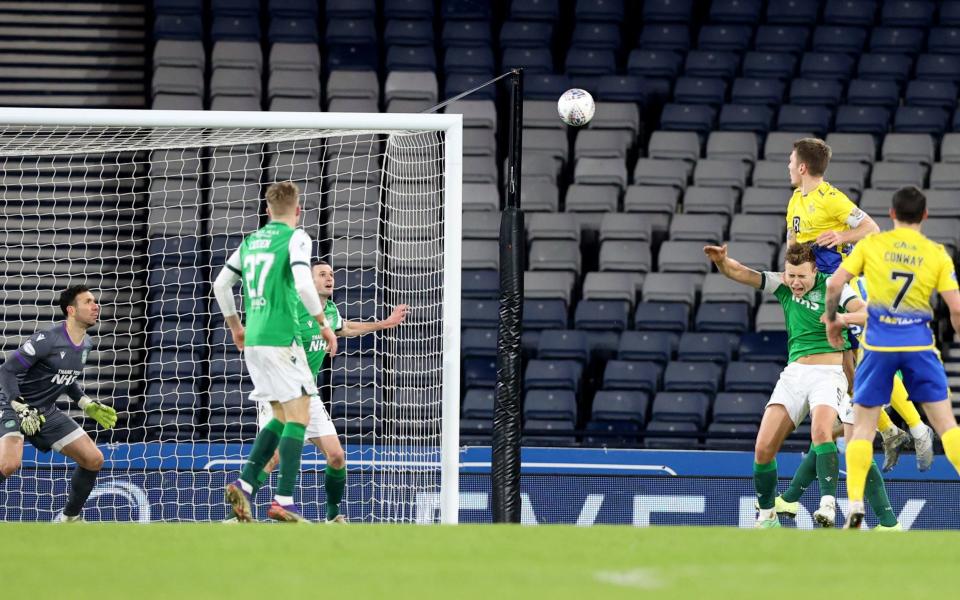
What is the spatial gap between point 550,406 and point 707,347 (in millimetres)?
1857

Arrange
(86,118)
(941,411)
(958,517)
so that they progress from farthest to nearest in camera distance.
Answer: (958,517), (86,118), (941,411)

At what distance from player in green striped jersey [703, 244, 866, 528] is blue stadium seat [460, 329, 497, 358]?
548 centimetres

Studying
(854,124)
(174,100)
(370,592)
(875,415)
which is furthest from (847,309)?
(174,100)

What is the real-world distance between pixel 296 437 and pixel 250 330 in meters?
0.68

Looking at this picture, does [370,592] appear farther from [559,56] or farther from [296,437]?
[559,56]

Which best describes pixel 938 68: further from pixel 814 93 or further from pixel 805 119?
pixel 805 119

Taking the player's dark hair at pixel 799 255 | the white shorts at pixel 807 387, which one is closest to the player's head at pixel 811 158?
the player's dark hair at pixel 799 255

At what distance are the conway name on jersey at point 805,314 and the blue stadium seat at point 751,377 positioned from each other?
4.93m

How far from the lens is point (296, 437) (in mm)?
7941

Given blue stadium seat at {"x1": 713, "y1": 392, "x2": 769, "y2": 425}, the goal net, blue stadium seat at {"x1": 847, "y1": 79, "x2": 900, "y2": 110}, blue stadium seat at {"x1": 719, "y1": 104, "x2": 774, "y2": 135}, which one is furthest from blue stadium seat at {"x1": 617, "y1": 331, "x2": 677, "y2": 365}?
blue stadium seat at {"x1": 847, "y1": 79, "x2": 900, "y2": 110}

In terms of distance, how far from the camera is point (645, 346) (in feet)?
46.4

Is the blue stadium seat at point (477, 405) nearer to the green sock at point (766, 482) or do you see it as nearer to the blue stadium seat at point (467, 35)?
the green sock at point (766, 482)

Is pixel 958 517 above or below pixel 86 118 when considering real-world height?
below

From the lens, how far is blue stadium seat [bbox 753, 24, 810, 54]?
17.6m
